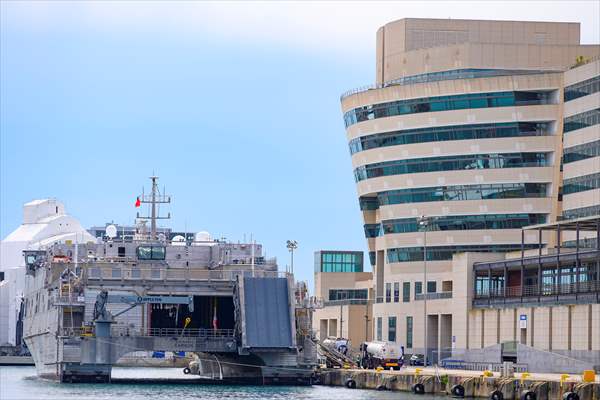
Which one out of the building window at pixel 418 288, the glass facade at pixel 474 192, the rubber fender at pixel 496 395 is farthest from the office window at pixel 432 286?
the rubber fender at pixel 496 395

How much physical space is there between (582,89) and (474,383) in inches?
1885

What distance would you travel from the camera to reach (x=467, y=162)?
452 feet

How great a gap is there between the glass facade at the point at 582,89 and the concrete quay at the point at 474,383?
36205 mm

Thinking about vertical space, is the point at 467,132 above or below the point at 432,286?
above

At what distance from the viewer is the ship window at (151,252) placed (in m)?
119

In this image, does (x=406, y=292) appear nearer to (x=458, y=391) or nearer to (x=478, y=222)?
(x=478, y=222)

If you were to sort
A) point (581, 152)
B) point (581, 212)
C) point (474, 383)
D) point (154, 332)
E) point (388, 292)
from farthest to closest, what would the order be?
point (388, 292)
point (581, 212)
point (581, 152)
point (154, 332)
point (474, 383)

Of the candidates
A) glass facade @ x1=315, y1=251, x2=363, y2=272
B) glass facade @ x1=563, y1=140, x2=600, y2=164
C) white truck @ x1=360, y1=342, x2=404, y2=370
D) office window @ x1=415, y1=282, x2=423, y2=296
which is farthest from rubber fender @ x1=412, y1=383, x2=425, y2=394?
glass facade @ x1=315, y1=251, x2=363, y2=272

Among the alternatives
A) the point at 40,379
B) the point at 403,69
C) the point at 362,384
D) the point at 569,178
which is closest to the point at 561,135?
the point at 569,178

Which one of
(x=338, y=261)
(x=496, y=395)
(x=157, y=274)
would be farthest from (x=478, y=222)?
(x=496, y=395)

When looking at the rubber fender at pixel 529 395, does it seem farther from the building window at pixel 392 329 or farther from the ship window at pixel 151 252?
the building window at pixel 392 329

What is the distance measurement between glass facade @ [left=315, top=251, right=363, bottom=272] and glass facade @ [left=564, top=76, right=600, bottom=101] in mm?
39695

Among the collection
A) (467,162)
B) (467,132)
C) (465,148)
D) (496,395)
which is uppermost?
(467,132)

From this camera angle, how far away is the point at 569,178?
13412cm
